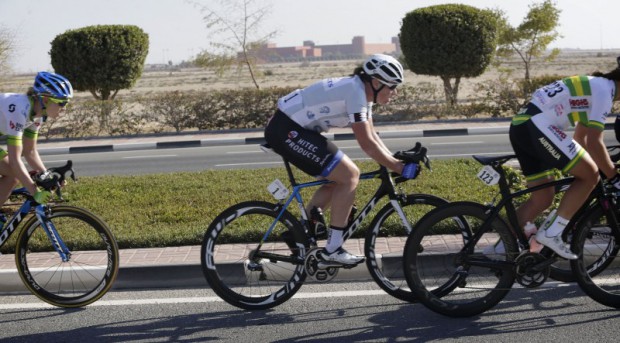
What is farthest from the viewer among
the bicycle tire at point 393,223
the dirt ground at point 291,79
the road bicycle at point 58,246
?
the dirt ground at point 291,79

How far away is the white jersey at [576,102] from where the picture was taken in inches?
195

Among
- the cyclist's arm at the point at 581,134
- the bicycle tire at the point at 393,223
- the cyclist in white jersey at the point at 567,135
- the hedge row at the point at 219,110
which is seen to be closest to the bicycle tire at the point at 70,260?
the bicycle tire at the point at 393,223

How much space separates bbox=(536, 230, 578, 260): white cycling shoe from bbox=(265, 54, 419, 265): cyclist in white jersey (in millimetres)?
1008

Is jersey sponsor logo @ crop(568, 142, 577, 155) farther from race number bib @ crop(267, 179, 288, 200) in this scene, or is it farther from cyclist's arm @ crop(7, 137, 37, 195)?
cyclist's arm @ crop(7, 137, 37, 195)

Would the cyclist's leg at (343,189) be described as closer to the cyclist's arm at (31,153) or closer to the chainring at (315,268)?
the chainring at (315,268)

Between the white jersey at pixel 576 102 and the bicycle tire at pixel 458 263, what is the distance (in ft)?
2.75

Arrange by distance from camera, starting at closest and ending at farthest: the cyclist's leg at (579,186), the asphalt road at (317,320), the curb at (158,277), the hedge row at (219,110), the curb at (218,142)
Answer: the asphalt road at (317,320)
the cyclist's leg at (579,186)
the curb at (158,277)
the curb at (218,142)
the hedge row at (219,110)

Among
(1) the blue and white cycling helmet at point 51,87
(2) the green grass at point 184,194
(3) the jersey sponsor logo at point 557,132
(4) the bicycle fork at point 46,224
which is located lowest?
(2) the green grass at point 184,194

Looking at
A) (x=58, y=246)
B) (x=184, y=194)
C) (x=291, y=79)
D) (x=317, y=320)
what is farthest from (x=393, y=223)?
(x=291, y=79)

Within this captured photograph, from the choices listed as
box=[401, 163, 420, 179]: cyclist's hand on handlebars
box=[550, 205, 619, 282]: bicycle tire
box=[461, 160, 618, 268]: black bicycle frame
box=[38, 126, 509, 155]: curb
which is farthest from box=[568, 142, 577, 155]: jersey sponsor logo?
box=[38, 126, 509, 155]: curb

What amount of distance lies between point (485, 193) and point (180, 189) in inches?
165

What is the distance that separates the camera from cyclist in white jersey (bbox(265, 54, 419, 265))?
515cm

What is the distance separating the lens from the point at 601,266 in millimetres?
5414

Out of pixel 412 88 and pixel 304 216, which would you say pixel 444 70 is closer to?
pixel 412 88
